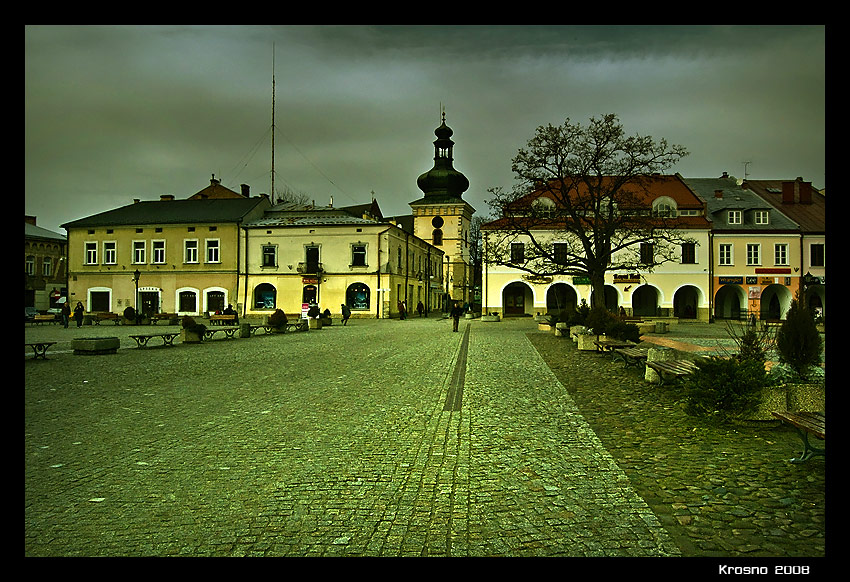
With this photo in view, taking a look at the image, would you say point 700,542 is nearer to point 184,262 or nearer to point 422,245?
point 184,262

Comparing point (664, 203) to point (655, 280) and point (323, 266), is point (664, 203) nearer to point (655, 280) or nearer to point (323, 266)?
point (655, 280)

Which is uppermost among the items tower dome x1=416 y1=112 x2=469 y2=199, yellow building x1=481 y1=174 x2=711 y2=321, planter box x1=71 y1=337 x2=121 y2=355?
tower dome x1=416 y1=112 x2=469 y2=199

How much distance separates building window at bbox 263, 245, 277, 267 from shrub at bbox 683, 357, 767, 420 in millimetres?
44846

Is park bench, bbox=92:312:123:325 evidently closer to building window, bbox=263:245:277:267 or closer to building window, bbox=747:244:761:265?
building window, bbox=263:245:277:267

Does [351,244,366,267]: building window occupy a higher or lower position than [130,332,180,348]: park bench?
higher

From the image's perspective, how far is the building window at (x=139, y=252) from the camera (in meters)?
52.3

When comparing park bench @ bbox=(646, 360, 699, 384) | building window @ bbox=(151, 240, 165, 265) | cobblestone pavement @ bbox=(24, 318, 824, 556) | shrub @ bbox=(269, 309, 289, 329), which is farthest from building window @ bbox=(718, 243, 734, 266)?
building window @ bbox=(151, 240, 165, 265)

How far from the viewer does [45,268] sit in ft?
191

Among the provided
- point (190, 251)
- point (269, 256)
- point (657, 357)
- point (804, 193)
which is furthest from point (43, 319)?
point (804, 193)

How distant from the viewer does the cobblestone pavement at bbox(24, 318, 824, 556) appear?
4391mm

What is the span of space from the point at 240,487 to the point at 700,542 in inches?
144

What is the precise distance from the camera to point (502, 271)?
48.5 metres

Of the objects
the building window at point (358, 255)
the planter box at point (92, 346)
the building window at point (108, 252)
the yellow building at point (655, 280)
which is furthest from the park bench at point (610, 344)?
the building window at point (108, 252)

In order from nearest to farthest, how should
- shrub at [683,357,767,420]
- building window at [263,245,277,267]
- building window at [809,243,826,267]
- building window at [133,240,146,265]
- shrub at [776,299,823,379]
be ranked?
1. shrub at [683,357,767,420]
2. shrub at [776,299,823,379]
3. building window at [809,243,826,267]
4. building window at [263,245,277,267]
5. building window at [133,240,146,265]
